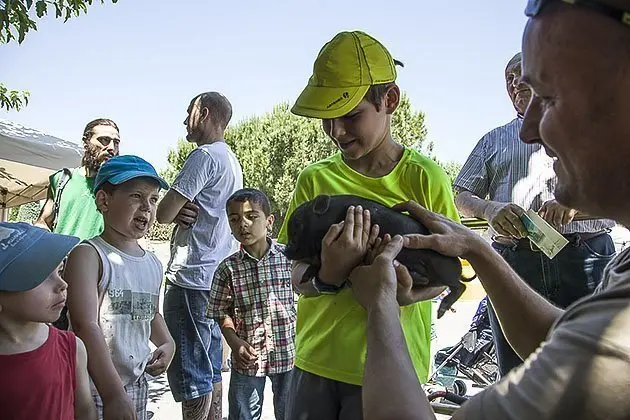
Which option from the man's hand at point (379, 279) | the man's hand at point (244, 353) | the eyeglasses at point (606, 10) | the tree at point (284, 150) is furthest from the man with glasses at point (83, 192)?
the tree at point (284, 150)

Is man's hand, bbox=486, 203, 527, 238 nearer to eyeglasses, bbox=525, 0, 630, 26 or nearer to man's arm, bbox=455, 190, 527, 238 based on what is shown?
man's arm, bbox=455, 190, 527, 238

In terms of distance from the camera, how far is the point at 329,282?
2.21m

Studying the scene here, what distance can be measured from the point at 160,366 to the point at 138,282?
44 centimetres

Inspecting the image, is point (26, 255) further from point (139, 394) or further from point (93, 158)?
point (93, 158)

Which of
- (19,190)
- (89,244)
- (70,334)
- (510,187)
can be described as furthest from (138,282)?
(19,190)

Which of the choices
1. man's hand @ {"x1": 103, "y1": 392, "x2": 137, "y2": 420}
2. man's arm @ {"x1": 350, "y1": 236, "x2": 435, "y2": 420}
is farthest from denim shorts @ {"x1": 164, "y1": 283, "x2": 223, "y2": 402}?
man's arm @ {"x1": 350, "y1": 236, "x2": 435, "y2": 420}

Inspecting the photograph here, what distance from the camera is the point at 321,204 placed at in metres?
2.24

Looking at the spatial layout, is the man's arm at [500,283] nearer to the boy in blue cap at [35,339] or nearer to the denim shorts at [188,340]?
the boy in blue cap at [35,339]

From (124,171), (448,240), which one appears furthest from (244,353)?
(448,240)

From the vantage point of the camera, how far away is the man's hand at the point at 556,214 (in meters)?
3.42

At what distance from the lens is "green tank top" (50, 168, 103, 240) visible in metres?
3.82

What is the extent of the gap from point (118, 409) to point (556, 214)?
2.45 metres

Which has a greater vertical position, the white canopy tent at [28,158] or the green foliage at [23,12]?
the green foliage at [23,12]

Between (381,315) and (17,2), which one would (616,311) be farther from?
(17,2)
